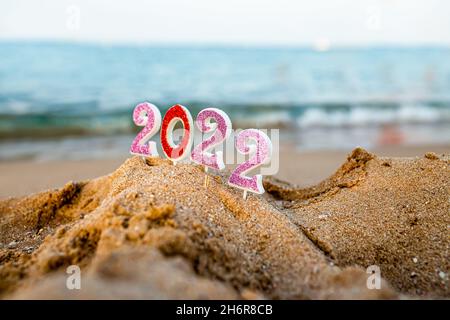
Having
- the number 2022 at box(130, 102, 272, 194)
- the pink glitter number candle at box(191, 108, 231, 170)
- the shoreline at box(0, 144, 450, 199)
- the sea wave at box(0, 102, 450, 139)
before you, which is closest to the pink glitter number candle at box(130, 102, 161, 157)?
the number 2022 at box(130, 102, 272, 194)

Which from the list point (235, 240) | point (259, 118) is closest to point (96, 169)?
point (235, 240)

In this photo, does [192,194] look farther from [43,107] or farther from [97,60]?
[97,60]

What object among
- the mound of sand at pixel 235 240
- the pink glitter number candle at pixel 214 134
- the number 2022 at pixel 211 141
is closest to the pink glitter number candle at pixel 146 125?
the number 2022 at pixel 211 141

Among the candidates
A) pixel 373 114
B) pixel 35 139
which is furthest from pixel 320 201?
pixel 373 114

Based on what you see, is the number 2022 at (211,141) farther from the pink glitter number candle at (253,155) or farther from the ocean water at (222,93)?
the ocean water at (222,93)

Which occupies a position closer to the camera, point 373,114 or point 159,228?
point 159,228

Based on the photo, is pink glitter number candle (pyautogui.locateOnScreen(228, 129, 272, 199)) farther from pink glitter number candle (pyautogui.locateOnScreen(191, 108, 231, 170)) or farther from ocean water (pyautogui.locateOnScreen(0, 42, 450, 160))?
ocean water (pyautogui.locateOnScreen(0, 42, 450, 160))

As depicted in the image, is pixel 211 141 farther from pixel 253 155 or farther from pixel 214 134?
pixel 253 155
